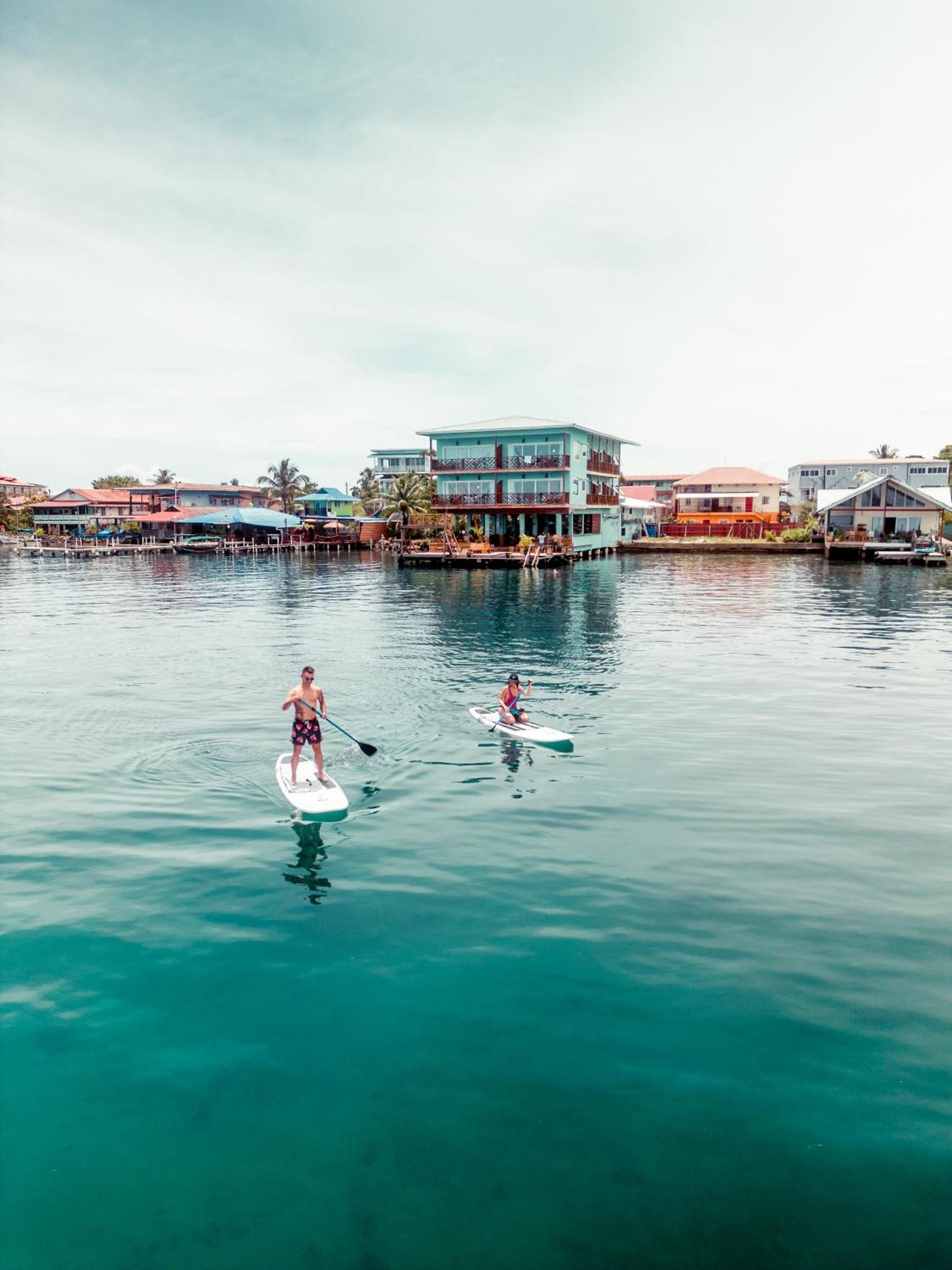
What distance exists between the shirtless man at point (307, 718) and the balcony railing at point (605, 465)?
6640 cm

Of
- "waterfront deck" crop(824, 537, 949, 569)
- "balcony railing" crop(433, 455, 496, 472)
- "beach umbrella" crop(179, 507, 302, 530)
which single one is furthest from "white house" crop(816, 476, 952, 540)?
"beach umbrella" crop(179, 507, 302, 530)

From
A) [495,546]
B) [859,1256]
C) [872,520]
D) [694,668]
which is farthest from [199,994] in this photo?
[872,520]

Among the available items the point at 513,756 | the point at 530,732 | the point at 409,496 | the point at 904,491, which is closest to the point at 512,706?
the point at 530,732

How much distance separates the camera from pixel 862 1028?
28.5ft

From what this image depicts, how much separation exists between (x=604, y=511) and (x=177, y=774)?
249 ft

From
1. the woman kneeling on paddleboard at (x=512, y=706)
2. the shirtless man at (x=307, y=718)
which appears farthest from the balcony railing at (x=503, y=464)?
the shirtless man at (x=307, y=718)

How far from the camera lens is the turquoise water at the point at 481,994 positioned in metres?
6.60

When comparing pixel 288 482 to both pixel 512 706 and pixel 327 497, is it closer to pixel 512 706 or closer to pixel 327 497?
pixel 327 497

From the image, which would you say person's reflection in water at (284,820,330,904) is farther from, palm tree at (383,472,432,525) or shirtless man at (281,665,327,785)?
palm tree at (383,472,432,525)

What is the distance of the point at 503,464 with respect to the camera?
73188 millimetres

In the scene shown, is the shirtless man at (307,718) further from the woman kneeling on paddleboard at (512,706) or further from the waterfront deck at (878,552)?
the waterfront deck at (878,552)

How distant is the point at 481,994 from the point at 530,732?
10128 millimetres

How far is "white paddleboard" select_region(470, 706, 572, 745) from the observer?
19.0 metres

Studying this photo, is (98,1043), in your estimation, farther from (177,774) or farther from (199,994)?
(177,774)
